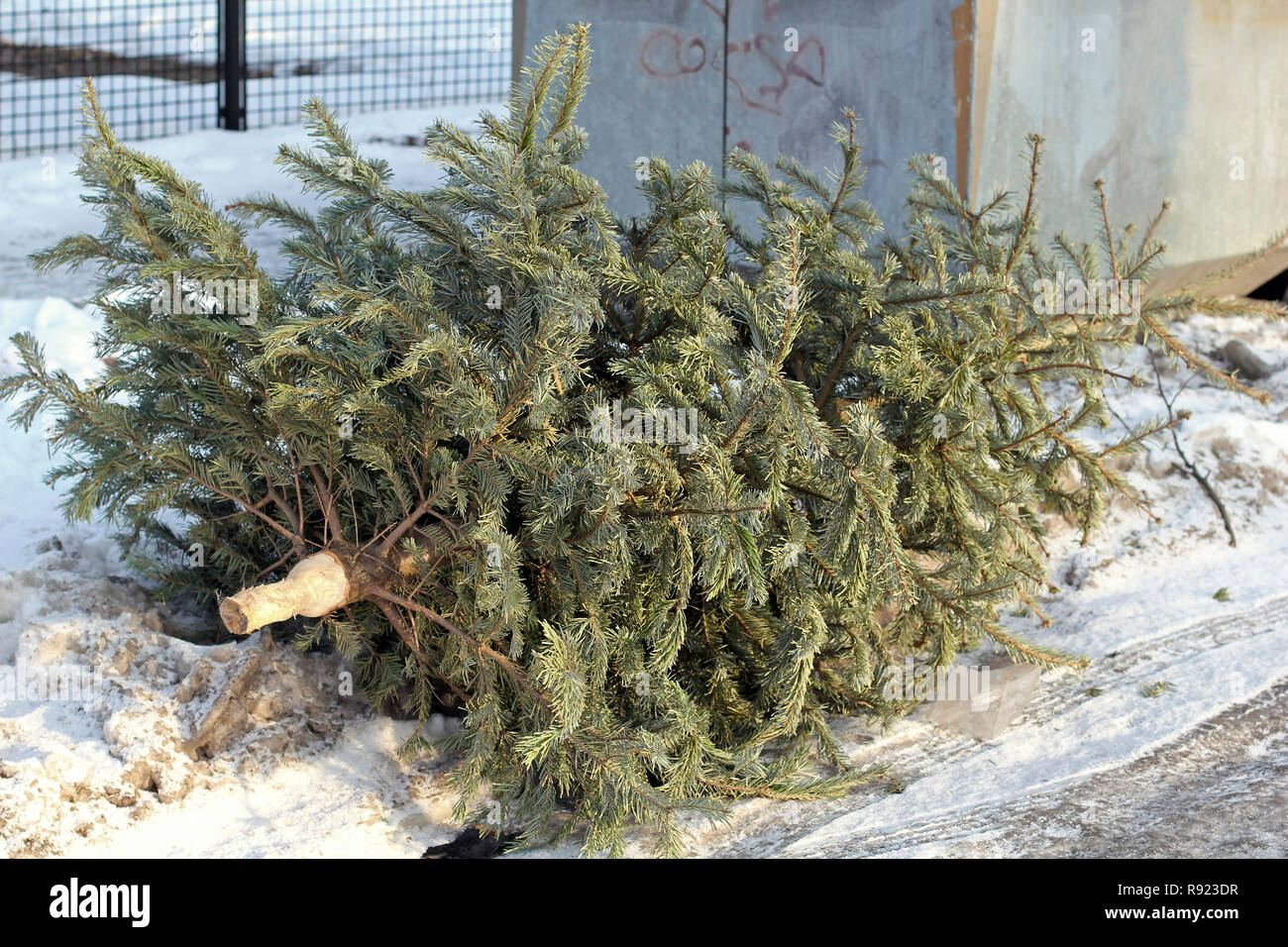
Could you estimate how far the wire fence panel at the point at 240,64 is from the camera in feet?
33.1

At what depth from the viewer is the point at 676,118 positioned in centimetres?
628

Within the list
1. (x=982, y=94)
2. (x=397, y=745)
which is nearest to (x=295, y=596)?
(x=397, y=745)

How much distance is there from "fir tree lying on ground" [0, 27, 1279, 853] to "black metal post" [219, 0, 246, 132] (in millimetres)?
7027

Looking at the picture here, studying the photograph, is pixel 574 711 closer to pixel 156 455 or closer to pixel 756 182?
pixel 156 455

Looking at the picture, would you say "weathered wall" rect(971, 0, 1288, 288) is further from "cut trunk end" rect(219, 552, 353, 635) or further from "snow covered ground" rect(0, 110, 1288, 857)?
"cut trunk end" rect(219, 552, 353, 635)

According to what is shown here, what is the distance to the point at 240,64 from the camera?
9.64m

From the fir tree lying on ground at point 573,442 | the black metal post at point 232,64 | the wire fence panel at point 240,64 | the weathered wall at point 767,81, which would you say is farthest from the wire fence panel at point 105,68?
the fir tree lying on ground at point 573,442

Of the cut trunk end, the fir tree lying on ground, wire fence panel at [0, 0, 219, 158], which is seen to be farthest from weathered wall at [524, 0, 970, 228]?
wire fence panel at [0, 0, 219, 158]

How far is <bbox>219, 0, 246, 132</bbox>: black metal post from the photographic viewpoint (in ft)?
30.5

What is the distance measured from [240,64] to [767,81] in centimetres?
579

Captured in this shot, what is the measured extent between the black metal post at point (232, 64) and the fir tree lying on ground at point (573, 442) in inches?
277

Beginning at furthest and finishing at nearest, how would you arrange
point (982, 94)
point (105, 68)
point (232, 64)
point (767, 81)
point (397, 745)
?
point (105, 68)
point (232, 64)
point (767, 81)
point (982, 94)
point (397, 745)

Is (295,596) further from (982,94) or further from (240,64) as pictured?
(240,64)

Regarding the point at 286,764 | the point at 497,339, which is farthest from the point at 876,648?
the point at 286,764
